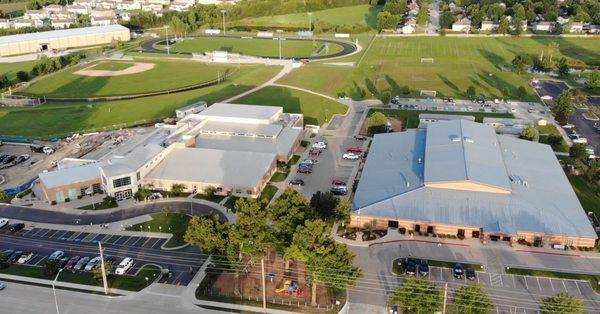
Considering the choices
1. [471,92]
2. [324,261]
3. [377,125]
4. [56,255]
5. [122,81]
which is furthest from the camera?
[122,81]

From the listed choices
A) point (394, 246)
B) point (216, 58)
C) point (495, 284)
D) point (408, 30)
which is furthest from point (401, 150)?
point (408, 30)

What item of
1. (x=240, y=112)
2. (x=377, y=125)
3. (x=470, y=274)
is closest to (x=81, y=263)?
(x=470, y=274)

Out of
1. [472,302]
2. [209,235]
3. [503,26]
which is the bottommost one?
[472,302]

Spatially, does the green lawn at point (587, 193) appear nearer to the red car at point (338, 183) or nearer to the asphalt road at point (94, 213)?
the red car at point (338, 183)

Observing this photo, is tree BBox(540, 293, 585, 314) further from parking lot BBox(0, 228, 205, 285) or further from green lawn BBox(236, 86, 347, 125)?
green lawn BBox(236, 86, 347, 125)

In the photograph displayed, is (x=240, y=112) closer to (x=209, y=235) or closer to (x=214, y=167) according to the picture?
(x=214, y=167)

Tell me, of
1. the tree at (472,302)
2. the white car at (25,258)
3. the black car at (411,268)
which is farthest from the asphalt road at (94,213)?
the tree at (472,302)
